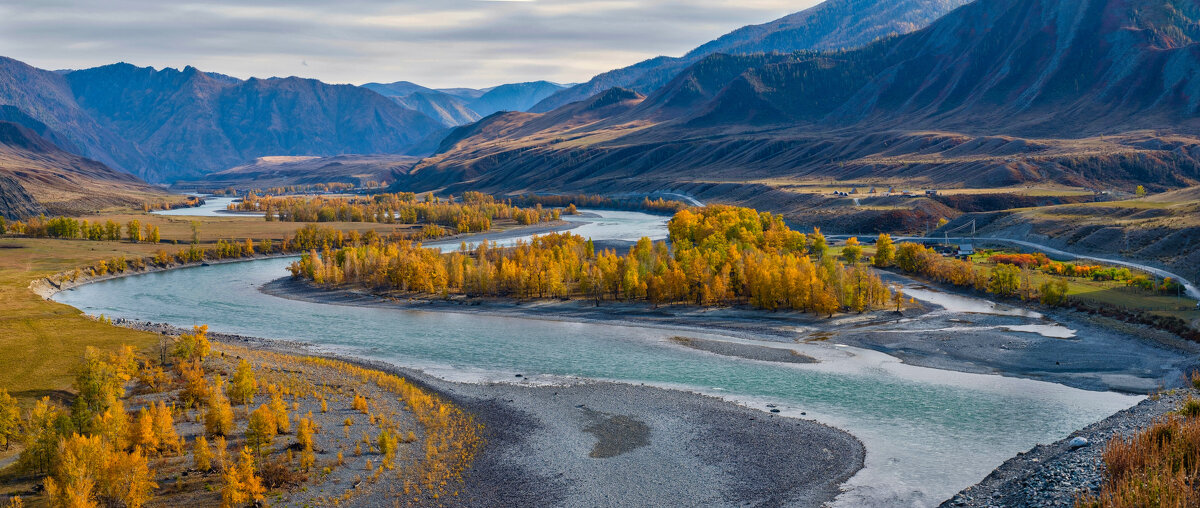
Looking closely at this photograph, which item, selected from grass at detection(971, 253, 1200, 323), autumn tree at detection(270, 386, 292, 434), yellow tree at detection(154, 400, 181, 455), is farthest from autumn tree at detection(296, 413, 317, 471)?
grass at detection(971, 253, 1200, 323)

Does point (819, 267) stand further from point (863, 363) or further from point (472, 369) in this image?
point (472, 369)

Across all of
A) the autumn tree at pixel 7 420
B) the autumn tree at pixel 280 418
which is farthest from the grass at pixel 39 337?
the autumn tree at pixel 280 418

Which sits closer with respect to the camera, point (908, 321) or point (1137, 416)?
point (1137, 416)

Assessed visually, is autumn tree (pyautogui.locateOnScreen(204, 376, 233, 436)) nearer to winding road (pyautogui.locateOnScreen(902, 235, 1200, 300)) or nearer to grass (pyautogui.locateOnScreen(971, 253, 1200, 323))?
grass (pyautogui.locateOnScreen(971, 253, 1200, 323))

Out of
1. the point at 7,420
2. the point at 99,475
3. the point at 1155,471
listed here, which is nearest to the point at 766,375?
the point at 1155,471

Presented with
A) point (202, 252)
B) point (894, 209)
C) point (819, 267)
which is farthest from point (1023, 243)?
point (202, 252)
